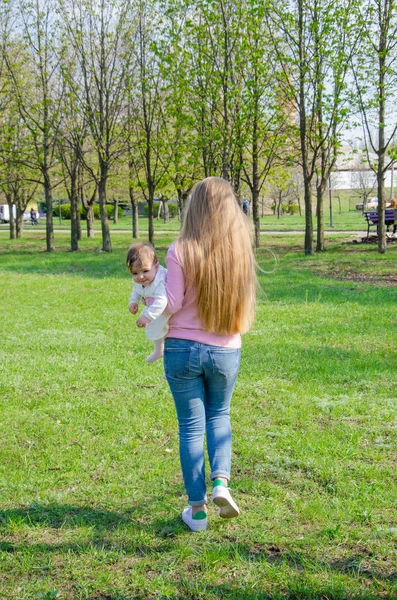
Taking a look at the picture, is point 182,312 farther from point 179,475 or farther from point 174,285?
point 179,475

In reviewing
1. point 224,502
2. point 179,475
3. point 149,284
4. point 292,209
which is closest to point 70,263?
point 179,475

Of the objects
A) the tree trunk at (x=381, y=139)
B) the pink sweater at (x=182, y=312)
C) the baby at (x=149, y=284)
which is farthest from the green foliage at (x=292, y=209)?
the pink sweater at (x=182, y=312)

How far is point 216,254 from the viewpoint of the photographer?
10.9ft

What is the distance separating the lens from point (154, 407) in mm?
5605

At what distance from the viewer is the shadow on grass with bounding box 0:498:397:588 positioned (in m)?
3.13

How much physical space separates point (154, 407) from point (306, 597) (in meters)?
2.90

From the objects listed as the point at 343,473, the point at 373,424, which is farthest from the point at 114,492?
the point at 373,424

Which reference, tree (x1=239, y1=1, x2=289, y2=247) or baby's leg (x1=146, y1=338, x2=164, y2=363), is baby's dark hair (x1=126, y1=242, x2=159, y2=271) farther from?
tree (x1=239, y1=1, x2=289, y2=247)

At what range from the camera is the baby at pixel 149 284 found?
335 cm

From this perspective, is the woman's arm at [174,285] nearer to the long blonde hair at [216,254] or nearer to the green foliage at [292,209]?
the long blonde hair at [216,254]

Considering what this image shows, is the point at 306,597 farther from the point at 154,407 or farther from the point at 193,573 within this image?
the point at 154,407

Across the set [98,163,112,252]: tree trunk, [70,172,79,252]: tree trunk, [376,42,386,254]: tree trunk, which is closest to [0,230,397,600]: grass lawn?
[376,42,386,254]: tree trunk

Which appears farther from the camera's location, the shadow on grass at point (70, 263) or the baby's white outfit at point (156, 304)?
the shadow on grass at point (70, 263)

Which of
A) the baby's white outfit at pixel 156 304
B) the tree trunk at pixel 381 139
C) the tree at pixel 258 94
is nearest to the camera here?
the baby's white outfit at pixel 156 304
